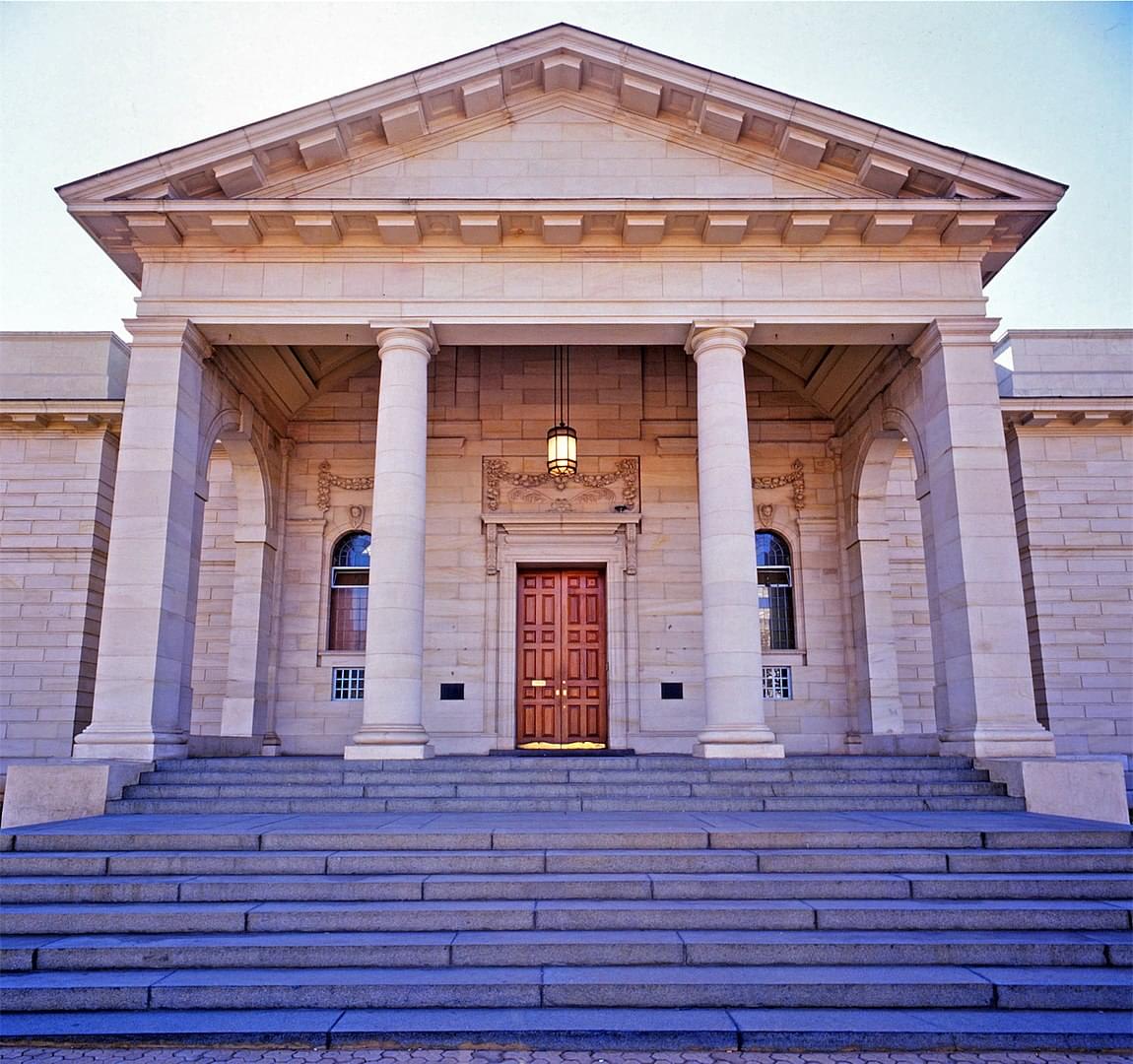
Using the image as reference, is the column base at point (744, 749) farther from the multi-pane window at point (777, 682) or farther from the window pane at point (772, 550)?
the window pane at point (772, 550)

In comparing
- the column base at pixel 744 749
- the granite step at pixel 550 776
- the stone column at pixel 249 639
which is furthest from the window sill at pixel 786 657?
the stone column at pixel 249 639


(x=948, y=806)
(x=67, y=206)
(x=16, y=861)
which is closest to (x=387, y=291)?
(x=67, y=206)

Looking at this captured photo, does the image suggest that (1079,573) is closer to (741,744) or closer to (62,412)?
(741,744)

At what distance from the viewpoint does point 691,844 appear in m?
8.53

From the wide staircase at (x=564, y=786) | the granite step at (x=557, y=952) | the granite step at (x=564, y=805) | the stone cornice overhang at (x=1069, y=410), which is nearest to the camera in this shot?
the granite step at (x=557, y=952)

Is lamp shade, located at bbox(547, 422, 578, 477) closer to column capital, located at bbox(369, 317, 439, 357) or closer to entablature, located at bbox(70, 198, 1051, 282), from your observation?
column capital, located at bbox(369, 317, 439, 357)

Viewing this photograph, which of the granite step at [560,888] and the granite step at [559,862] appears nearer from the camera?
the granite step at [560,888]

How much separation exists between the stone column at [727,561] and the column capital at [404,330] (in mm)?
4197

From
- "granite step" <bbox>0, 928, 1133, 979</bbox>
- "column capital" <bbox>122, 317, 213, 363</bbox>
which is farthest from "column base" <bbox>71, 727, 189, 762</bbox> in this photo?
"column capital" <bbox>122, 317, 213, 363</bbox>

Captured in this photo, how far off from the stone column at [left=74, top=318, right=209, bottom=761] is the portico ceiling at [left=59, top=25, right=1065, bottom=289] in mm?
1973

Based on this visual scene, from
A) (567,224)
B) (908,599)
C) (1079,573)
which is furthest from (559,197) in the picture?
(1079,573)

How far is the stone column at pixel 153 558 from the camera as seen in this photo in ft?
41.5

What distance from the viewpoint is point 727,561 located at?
43.8 ft

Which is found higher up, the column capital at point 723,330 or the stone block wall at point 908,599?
the column capital at point 723,330
